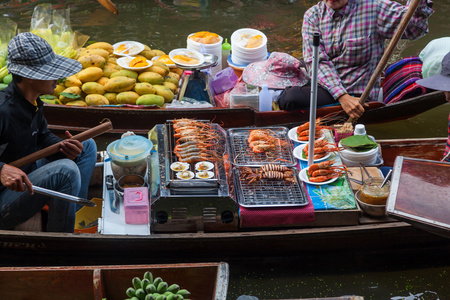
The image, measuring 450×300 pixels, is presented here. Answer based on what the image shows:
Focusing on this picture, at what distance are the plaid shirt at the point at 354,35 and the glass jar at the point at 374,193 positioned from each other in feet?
5.23

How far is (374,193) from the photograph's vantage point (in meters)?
3.86

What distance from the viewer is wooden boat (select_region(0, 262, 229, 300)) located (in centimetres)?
284

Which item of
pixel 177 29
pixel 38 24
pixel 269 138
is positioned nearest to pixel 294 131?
pixel 269 138

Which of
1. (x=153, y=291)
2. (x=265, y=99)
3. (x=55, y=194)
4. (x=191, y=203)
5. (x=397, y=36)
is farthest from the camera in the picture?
(x=265, y=99)

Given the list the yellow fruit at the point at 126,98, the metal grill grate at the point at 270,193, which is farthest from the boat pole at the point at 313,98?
the yellow fruit at the point at 126,98

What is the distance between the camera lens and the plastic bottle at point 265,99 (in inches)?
223

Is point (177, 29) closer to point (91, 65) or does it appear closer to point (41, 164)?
point (91, 65)

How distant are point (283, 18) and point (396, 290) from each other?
7206mm

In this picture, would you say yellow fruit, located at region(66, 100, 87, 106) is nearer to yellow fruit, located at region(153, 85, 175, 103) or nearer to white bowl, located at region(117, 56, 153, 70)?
white bowl, located at region(117, 56, 153, 70)

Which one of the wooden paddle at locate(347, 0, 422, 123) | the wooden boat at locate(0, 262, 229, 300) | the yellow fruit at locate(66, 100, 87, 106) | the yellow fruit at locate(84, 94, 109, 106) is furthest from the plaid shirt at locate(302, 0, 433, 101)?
the wooden boat at locate(0, 262, 229, 300)

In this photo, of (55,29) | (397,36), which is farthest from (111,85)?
(397,36)

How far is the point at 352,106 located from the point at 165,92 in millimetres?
2043

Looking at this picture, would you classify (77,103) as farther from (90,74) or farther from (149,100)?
(149,100)

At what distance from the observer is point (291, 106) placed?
552cm
